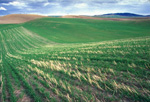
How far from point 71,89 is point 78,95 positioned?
2.25 feet

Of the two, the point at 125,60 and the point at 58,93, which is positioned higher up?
the point at 125,60

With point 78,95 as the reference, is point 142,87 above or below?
above

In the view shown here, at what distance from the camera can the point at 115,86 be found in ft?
17.5

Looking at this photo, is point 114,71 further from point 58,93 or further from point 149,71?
point 58,93

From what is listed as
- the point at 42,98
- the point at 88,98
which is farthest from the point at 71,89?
the point at 42,98

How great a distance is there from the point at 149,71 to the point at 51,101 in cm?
647

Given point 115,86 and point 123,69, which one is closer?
point 115,86

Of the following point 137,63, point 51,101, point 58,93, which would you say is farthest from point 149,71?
point 51,101

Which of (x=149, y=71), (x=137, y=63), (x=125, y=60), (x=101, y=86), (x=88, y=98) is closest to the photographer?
(x=88, y=98)

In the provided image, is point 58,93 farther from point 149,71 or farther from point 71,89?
point 149,71

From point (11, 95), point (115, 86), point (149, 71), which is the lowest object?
point (11, 95)

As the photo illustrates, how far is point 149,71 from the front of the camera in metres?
6.19

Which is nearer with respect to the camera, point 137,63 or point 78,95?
point 78,95

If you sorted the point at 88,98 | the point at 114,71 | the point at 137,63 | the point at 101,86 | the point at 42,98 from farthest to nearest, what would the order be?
the point at 137,63 → the point at 114,71 → the point at 101,86 → the point at 42,98 → the point at 88,98
